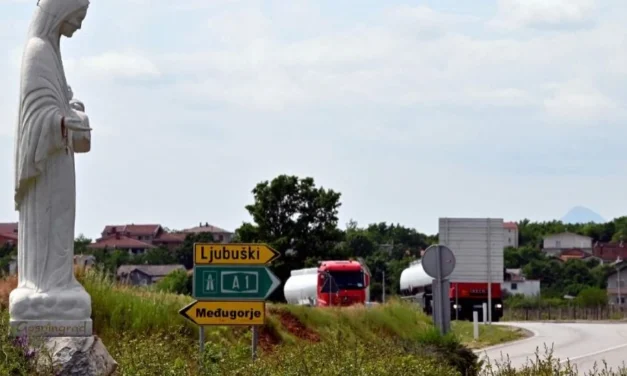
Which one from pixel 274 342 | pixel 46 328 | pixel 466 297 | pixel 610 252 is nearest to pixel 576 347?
pixel 274 342

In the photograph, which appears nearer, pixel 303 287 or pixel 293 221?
pixel 303 287

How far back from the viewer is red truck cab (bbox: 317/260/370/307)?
49812mm

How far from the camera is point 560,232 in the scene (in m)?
180

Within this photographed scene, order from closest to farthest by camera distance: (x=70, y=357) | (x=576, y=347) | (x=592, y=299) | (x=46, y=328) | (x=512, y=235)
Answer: (x=70, y=357) → (x=46, y=328) → (x=576, y=347) → (x=592, y=299) → (x=512, y=235)

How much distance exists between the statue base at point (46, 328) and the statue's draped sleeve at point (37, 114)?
1.37 metres

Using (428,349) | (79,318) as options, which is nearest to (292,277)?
(428,349)

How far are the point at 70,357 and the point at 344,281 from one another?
37.7 metres

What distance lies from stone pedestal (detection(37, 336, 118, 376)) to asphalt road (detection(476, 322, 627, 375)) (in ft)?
42.8

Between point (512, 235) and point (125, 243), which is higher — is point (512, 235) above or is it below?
above

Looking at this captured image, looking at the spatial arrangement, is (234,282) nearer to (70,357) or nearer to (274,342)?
(70,357)

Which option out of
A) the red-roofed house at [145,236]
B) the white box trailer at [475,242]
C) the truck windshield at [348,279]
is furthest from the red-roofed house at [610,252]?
the white box trailer at [475,242]

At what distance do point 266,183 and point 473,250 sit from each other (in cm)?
2356

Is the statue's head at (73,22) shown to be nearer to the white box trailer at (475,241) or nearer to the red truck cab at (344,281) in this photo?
the white box trailer at (475,241)

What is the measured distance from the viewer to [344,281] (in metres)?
51.0
